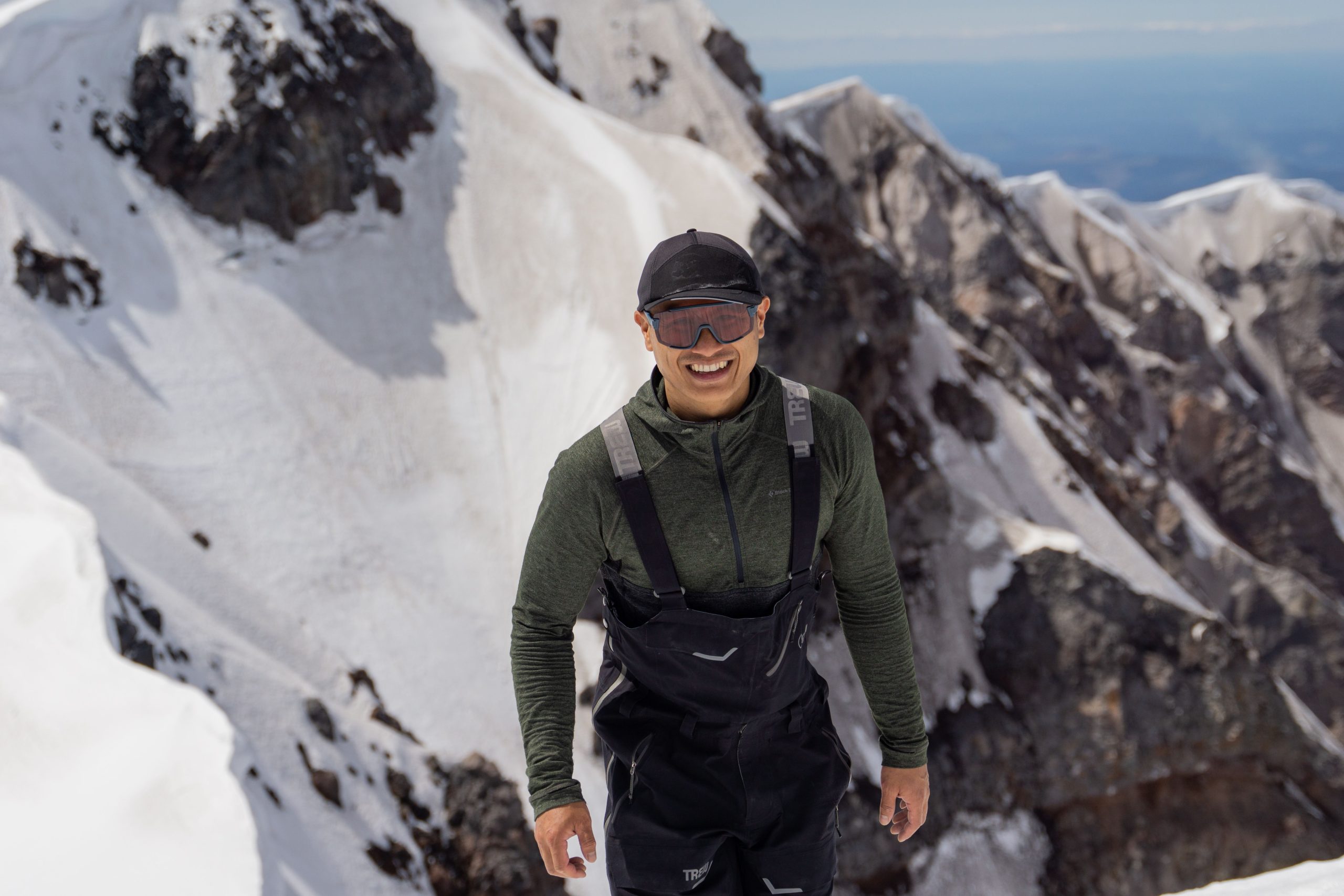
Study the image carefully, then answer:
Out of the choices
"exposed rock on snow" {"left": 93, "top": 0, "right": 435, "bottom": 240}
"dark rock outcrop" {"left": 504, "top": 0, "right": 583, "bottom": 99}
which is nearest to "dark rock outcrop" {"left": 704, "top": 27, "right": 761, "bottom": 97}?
"dark rock outcrop" {"left": 504, "top": 0, "right": 583, "bottom": 99}

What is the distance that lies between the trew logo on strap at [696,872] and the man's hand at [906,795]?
70 cm

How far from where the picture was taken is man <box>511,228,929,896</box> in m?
3.08

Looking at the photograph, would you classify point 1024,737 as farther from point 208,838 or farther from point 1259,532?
point 1259,532

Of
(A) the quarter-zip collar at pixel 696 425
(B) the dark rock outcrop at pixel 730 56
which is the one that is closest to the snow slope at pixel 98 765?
(A) the quarter-zip collar at pixel 696 425

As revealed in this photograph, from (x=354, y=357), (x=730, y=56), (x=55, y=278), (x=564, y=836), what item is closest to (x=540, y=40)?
(x=730, y=56)

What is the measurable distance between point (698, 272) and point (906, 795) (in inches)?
82.1

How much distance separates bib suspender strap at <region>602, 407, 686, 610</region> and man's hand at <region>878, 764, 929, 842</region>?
3.80ft

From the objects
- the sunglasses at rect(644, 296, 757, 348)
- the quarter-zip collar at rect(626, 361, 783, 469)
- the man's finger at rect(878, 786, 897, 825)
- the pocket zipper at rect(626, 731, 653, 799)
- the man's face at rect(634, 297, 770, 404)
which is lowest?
the man's finger at rect(878, 786, 897, 825)

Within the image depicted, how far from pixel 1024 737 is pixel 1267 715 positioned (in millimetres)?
4993

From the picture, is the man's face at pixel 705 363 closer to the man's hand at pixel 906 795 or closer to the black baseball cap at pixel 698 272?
the black baseball cap at pixel 698 272

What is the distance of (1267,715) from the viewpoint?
1877 centimetres

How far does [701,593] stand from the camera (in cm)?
317

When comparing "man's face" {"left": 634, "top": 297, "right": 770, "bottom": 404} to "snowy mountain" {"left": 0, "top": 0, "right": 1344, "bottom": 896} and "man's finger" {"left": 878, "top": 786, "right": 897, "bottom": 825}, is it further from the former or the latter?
"snowy mountain" {"left": 0, "top": 0, "right": 1344, "bottom": 896}

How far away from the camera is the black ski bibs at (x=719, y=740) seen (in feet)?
10.3
